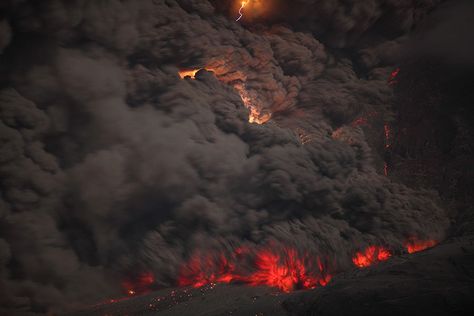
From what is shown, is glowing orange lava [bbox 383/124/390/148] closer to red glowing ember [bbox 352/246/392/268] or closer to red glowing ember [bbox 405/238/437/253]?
red glowing ember [bbox 405/238/437/253]

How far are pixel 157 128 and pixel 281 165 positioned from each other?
10.1ft

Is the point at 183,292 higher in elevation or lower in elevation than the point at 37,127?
lower

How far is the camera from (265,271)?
689 centimetres

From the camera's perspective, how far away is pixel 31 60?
245 inches

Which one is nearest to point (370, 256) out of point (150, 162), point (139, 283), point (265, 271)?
point (265, 271)

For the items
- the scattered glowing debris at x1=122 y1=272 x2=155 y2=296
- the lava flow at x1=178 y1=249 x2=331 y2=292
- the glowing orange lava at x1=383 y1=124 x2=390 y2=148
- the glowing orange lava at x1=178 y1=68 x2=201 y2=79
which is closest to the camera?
the scattered glowing debris at x1=122 y1=272 x2=155 y2=296

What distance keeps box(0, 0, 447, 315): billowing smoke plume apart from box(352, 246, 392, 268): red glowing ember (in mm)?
196

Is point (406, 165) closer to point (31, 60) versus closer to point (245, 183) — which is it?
point (245, 183)

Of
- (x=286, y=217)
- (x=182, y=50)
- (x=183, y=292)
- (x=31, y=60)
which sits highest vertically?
(x=182, y=50)

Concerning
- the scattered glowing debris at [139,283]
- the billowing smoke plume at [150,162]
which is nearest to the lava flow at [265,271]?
the billowing smoke plume at [150,162]

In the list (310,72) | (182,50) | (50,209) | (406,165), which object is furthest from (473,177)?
(50,209)

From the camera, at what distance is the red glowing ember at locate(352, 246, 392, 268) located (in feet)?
26.4

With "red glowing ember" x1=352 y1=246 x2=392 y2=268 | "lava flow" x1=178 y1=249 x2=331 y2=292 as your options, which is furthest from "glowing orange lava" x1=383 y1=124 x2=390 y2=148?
"lava flow" x1=178 y1=249 x2=331 y2=292

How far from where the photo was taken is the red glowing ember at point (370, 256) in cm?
804
